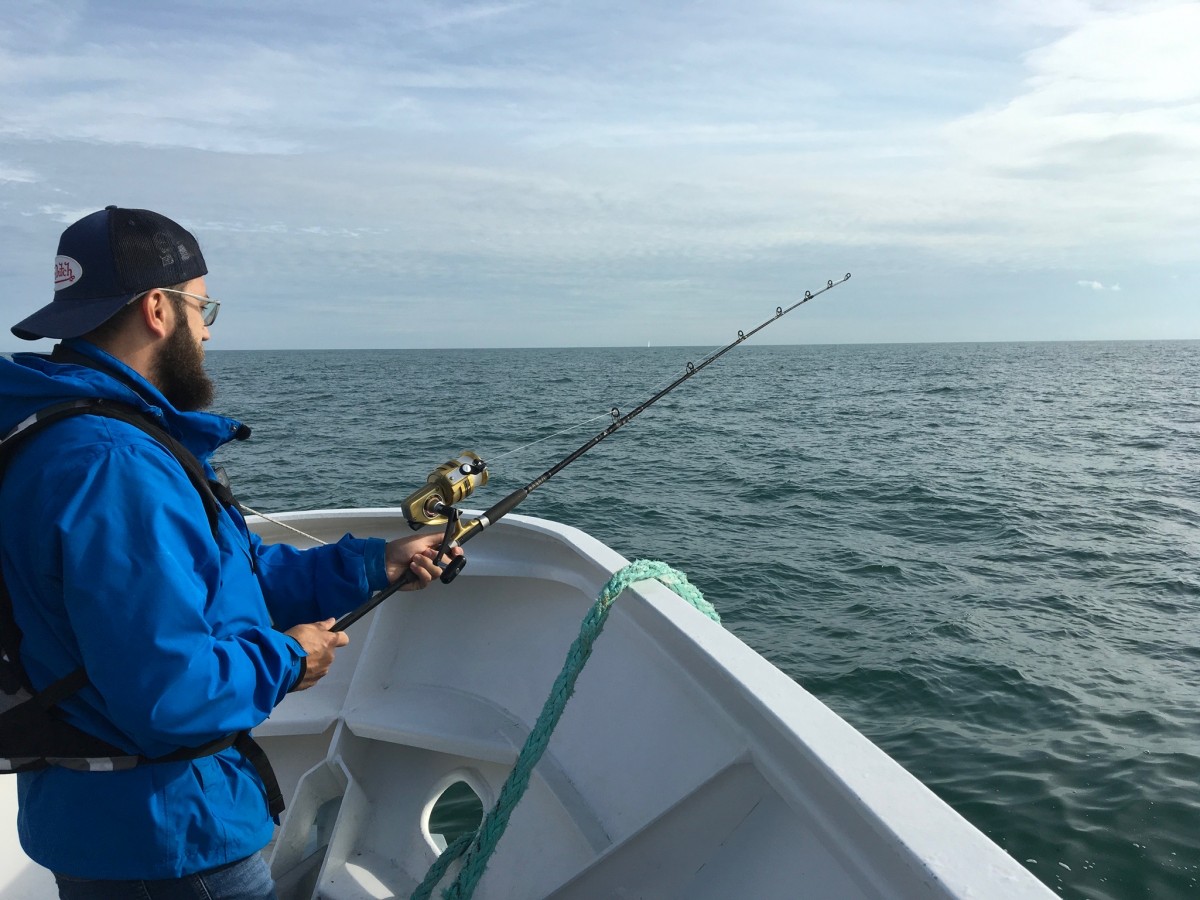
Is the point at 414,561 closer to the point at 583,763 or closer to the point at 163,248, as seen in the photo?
the point at 583,763

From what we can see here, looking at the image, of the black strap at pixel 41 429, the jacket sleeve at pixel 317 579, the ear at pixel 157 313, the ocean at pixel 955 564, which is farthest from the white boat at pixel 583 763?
the ear at pixel 157 313

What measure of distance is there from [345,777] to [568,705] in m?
1.19

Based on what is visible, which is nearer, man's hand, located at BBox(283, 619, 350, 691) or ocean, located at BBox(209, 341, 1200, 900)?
man's hand, located at BBox(283, 619, 350, 691)

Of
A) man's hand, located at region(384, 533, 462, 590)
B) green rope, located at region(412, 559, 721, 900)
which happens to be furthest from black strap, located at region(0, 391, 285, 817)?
green rope, located at region(412, 559, 721, 900)

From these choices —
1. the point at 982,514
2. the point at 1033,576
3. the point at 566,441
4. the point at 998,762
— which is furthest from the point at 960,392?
the point at 998,762

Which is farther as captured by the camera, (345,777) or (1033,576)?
(1033,576)

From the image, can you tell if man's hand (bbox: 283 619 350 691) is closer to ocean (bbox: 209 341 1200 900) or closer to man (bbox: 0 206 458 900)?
man (bbox: 0 206 458 900)

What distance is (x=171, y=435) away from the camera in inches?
60.4

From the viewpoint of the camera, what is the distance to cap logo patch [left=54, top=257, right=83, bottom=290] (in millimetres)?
1515

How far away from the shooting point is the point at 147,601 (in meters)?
1.24

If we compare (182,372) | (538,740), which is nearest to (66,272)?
(182,372)

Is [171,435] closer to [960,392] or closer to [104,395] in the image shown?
[104,395]

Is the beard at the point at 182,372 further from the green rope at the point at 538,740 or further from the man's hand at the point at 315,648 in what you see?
the green rope at the point at 538,740

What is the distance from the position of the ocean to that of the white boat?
3.93 ft
